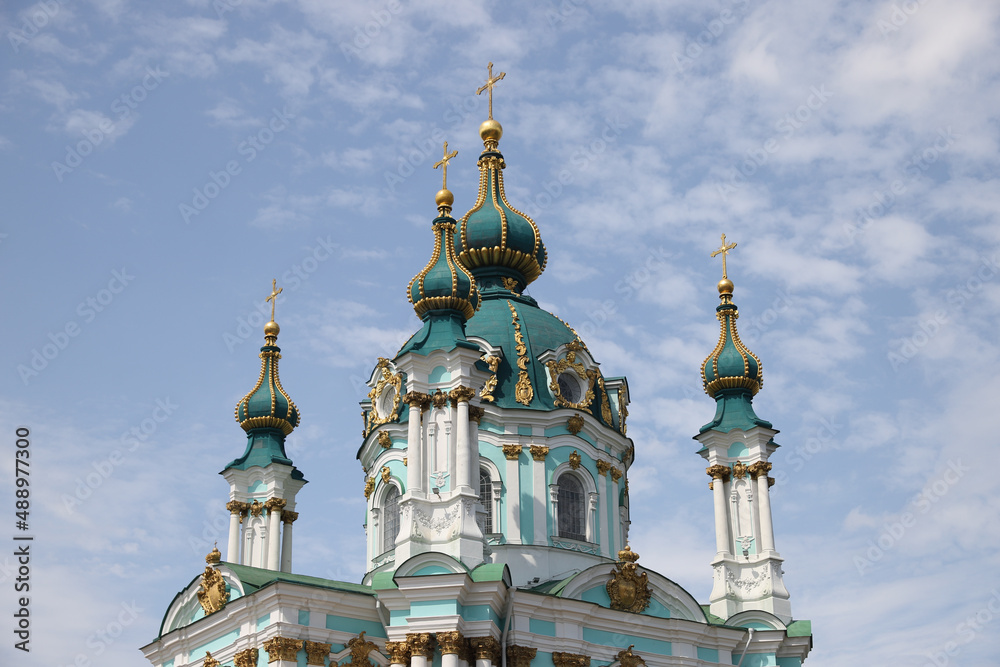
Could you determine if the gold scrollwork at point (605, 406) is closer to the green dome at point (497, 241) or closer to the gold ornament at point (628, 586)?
the green dome at point (497, 241)

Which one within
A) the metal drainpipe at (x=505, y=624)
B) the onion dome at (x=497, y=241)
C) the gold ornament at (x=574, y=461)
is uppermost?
the onion dome at (x=497, y=241)

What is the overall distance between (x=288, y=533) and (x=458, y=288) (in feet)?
23.8

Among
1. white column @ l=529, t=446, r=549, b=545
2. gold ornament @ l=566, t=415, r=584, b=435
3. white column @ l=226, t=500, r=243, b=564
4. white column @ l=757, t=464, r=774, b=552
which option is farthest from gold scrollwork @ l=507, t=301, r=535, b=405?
white column @ l=226, t=500, r=243, b=564

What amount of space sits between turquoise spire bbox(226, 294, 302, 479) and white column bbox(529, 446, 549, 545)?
532 centimetres

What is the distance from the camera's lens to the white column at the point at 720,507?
27.0m

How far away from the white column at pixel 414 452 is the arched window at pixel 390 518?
3.87 metres

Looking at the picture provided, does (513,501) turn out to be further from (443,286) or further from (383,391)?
(443,286)

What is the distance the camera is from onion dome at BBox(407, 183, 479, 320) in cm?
2397

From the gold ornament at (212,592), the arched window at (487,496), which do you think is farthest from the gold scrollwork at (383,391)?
the gold ornament at (212,592)

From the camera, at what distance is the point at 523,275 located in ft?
97.4

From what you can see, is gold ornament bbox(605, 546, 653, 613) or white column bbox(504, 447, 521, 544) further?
white column bbox(504, 447, 521, 544)

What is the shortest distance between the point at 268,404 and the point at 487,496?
5.45m

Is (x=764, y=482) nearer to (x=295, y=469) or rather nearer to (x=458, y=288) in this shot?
(x=458, y=288)

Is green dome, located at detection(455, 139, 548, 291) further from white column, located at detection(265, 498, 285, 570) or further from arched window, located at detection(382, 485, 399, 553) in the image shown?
white column, located at detection(265, 498, 285, 570)
